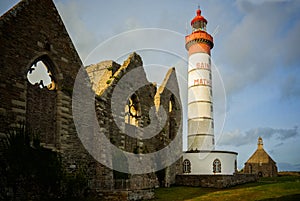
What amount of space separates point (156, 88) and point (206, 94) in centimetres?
1101

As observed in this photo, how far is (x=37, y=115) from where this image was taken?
13508 millimetres

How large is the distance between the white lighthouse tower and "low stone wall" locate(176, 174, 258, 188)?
4.81m

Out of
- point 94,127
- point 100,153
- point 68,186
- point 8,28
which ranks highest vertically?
point 8,28

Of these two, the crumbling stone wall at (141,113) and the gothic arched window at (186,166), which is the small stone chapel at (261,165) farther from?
the crumbling stone wall at (141,113)

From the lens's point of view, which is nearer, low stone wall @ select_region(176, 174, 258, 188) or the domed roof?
low stone wall @ select_region(176, 174, 258, 188)

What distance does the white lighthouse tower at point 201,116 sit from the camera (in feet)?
103

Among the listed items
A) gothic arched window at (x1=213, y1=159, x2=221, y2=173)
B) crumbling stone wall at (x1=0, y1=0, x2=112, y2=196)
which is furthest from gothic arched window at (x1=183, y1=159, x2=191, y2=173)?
crumbling stone wall at (x1=0, y1=0, x2=112, y2=196)

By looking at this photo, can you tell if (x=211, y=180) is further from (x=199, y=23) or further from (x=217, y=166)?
(x=199, y=23)

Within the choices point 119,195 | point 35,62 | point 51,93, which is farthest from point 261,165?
point 35,62

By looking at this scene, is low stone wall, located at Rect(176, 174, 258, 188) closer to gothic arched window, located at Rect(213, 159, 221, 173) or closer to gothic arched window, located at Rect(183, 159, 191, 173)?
gothic arched window, located at Rect(213, 159, 221, 173)

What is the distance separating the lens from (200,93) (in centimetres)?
3531

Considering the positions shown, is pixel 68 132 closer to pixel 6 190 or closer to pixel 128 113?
pixel 6 190

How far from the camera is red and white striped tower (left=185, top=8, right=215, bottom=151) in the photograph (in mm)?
34250

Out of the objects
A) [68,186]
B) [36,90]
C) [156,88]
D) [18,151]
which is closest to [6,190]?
[18,151]
